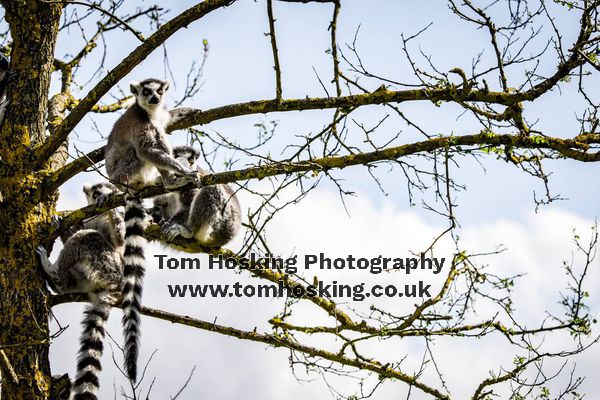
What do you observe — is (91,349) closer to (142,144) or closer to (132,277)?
(132,277)

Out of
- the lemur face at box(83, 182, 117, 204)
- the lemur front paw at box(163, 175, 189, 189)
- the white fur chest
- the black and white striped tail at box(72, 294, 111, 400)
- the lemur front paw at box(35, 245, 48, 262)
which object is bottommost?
the black and white striped tail at box(72, 294, 111, 400)

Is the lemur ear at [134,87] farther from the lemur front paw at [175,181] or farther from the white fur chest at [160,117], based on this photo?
the lemur front paw at [175,181]

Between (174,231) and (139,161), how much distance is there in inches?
35.1

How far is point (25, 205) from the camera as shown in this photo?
20.7ft

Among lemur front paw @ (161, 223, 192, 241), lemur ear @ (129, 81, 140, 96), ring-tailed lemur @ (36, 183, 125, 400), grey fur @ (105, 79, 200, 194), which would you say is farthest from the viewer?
lemur ear @ (129, 81, 140, 96)

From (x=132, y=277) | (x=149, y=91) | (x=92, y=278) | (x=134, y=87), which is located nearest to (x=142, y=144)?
(x=149, y=91)

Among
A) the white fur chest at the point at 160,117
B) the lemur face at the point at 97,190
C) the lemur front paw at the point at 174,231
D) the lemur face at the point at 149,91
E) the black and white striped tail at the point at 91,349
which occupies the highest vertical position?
the lemur face at the point at 149,91

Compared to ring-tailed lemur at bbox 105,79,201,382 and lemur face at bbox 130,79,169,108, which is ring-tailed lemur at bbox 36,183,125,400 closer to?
ring-tailed lemur at bbox 105,79,201,382

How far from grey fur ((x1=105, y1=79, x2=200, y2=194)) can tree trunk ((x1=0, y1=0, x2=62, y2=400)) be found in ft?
4.12

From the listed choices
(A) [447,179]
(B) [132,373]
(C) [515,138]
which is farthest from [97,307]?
(C) [515,138]

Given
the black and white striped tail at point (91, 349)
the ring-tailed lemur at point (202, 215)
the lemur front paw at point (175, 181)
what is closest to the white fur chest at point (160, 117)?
the ring-tailed lemur at point (202, 215)

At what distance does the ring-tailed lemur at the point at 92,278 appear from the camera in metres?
6.90

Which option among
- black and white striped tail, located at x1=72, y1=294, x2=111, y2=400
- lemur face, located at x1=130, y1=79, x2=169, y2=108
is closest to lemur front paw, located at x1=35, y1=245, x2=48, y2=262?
black and white striped tail, located at x1=72, y1=294, x2=111, y2=400

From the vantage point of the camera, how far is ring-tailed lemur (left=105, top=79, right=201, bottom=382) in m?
6.69
